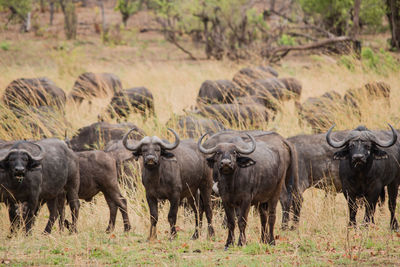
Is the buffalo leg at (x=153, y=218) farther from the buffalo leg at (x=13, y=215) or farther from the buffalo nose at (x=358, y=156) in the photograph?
the buffalo nose at (x=358, y=156)

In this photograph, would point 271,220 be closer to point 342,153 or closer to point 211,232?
point 211,232

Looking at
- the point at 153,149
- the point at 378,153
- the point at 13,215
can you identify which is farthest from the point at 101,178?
the point at 378,153

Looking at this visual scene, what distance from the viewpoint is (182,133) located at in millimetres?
12852

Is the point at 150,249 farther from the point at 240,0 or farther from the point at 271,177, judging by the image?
the point at 240,0

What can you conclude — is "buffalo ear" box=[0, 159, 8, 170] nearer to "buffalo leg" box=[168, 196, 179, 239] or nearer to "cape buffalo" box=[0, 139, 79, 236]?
"cape buffalo" box=[0, 139, 79, 236]

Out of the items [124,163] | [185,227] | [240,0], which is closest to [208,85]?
[124,163]

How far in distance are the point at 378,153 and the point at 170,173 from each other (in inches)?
110

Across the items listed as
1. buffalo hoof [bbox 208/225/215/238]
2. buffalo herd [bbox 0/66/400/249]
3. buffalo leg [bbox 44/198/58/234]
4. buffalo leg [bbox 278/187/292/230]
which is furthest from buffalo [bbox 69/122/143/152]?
buffalo hoof [bbox 208/225/215/238]

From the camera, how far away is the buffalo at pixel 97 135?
12781 mm

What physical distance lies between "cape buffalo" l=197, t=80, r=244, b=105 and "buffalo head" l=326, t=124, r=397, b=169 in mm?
9245

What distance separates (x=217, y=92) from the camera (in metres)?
18.2

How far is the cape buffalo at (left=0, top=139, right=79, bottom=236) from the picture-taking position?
26.4ft

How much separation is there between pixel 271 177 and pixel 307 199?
2.98m

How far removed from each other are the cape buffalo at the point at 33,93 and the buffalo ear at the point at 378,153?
9535mm
